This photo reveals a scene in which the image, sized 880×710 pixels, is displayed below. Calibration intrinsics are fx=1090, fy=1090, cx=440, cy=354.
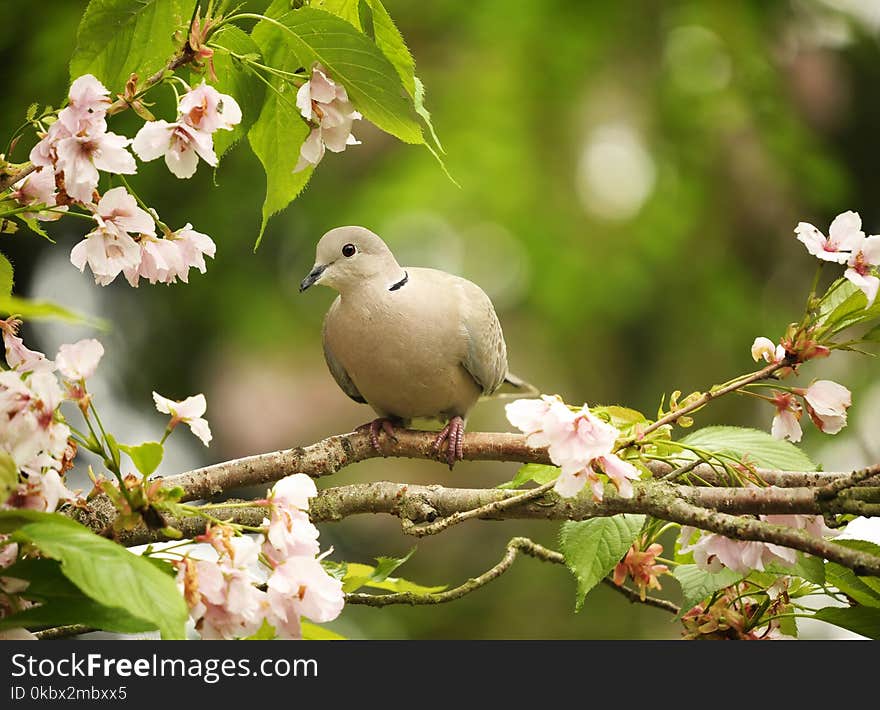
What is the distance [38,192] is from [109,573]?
0.55 metres

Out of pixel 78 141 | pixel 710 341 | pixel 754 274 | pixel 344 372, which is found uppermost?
pixel 754 274

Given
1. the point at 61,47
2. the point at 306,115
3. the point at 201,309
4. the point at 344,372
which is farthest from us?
the point at 201,309

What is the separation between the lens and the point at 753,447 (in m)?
1.72

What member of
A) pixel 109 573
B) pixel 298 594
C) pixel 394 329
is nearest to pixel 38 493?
pixel 109 573

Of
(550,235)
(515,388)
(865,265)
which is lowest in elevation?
(865,265)

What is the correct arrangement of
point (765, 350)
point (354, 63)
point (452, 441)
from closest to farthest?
point (354, 63), point (765, 350), point (452, 441)

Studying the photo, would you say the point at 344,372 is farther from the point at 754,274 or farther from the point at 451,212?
the point at 754,274

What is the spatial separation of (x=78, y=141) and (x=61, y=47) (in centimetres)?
222

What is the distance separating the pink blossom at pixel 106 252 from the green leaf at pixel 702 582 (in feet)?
3.05

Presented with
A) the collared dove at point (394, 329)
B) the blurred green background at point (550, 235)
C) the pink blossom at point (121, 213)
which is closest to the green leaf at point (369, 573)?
the pink blossom at point (121, 213)

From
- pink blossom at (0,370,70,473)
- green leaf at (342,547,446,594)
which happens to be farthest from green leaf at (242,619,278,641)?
pink blossom at (0,370,70,473)

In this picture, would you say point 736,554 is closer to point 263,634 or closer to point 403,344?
point 263,634

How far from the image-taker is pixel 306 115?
148cm

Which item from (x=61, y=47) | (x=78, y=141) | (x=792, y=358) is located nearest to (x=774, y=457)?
(x=792, y=358)
